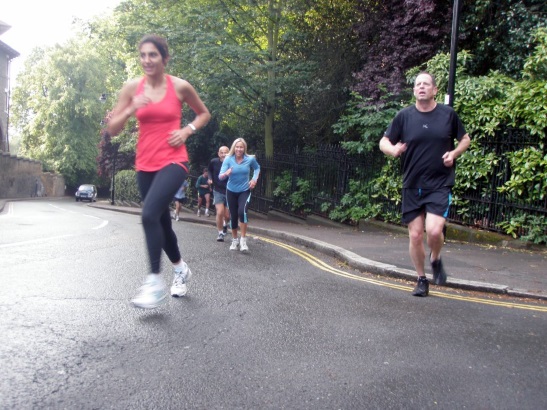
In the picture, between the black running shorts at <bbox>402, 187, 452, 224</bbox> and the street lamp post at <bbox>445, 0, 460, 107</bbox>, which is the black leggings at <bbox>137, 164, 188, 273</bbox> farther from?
the street lamp post at <bbox>445, 0, 460, 107</bbox>

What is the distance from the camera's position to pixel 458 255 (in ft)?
27.3

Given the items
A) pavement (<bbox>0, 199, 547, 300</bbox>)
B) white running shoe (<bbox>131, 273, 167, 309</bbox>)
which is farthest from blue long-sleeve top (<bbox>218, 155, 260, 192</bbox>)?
white running shoe (<bbox>131, 273, 167, 309</bbox>)

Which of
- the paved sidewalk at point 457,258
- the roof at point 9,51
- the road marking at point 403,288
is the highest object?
the roof at point 9,51

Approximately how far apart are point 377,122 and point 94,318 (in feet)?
31.5

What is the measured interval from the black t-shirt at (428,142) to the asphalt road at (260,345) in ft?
3.91

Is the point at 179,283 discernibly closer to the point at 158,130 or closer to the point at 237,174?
the point at 158,130

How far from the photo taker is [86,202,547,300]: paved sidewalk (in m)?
6.17

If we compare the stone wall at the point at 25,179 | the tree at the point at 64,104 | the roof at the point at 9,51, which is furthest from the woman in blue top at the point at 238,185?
the tree at the point at 64,104

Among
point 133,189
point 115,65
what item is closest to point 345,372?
point 133,189

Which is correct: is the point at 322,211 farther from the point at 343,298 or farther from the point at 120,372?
the point at 120,372

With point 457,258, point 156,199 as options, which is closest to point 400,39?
point 457,258

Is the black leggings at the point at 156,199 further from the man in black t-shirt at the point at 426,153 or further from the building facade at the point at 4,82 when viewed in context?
the building facade at the point at 4,82

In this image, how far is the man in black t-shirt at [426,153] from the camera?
4984 mm

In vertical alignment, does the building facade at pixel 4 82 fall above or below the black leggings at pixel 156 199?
above
